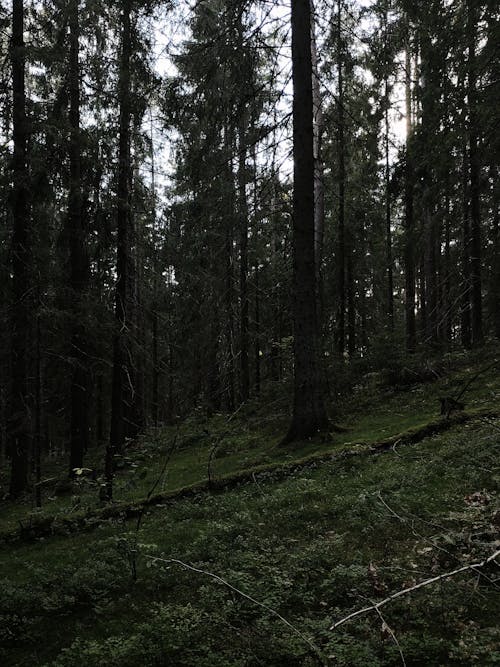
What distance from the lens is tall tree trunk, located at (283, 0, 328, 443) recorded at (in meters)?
9.56

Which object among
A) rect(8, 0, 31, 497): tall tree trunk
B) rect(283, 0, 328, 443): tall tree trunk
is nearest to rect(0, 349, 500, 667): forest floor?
rect(283, 0, 328, 443): tall tree trunk

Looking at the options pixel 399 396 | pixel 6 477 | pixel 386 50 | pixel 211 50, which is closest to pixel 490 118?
pixel 386 50

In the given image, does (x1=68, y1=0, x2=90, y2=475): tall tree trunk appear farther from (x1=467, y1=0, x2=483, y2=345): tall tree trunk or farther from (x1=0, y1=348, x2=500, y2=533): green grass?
(x1=467, y1=0, x2=483, y2=345): tall tree trunk

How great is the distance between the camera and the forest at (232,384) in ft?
12.2

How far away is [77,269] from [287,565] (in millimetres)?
10970

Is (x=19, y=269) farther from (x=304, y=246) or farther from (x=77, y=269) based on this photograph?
(x=304, y=246)

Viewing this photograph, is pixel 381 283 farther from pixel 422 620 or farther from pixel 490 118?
pixel 422 620

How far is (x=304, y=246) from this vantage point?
962cm

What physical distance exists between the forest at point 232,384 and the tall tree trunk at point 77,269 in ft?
0.34

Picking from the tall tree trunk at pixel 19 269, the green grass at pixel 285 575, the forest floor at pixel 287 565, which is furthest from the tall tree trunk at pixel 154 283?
the green grass at pixel 285 575

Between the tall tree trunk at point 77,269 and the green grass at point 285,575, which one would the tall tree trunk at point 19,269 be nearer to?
the tall tree trunk at point 77,269

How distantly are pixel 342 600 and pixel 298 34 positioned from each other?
9879mm

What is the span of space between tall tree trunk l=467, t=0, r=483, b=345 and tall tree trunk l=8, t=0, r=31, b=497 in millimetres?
9605

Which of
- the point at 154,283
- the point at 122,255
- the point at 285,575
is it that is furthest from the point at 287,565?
the point at 154,283
